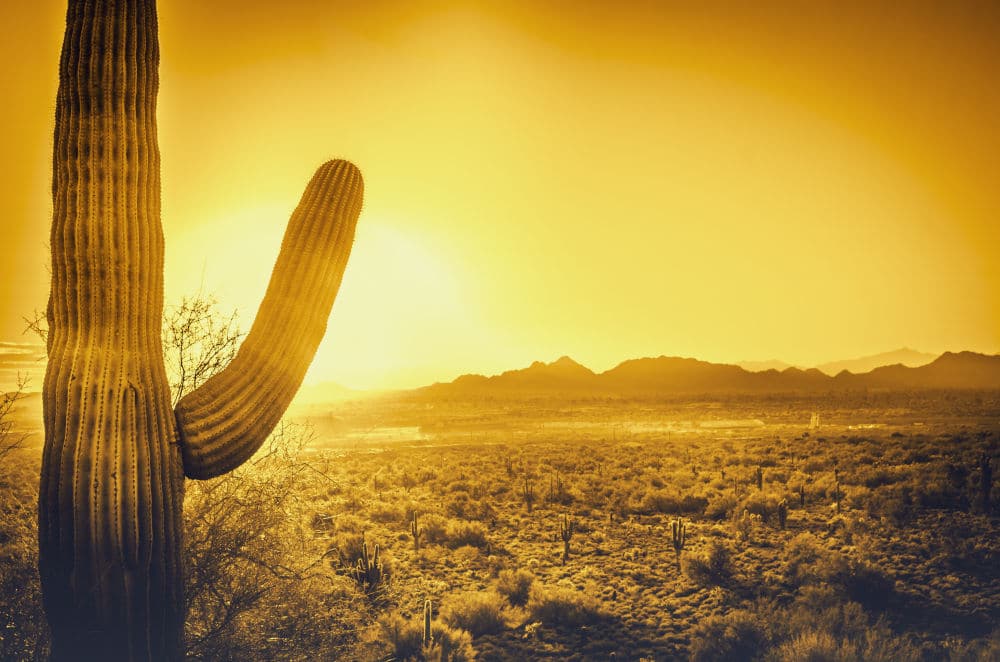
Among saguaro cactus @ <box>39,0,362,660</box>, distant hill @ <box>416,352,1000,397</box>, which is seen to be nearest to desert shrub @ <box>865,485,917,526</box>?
saguaro cactus @ <box>39,0,362,660</box>

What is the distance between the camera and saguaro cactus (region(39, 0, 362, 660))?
4551mm

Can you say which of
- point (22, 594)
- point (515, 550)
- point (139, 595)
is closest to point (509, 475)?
point (515, 550)

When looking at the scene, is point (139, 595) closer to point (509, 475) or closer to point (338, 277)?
point (338, 277)

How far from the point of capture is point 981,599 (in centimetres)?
1165

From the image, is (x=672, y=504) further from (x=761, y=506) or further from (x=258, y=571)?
(x=258, y=571)

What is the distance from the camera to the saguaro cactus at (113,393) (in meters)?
4.55

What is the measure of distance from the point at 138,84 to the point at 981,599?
14253 millimetres

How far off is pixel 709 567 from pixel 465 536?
525 cm

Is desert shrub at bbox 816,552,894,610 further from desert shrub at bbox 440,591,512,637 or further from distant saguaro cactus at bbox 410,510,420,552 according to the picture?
distant saguaro cactus at bbox 410,510,420,552

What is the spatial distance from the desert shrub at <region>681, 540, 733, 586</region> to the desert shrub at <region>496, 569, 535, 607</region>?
10.3 feet

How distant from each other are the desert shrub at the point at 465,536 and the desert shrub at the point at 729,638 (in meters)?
5.74

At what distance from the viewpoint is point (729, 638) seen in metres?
9.93

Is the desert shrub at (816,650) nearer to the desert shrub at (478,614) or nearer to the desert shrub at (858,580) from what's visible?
the desert shrub at (858,580)

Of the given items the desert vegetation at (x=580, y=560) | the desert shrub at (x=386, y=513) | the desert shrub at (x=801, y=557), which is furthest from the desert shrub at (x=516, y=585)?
the desert shrub at (x=386, y=513)
